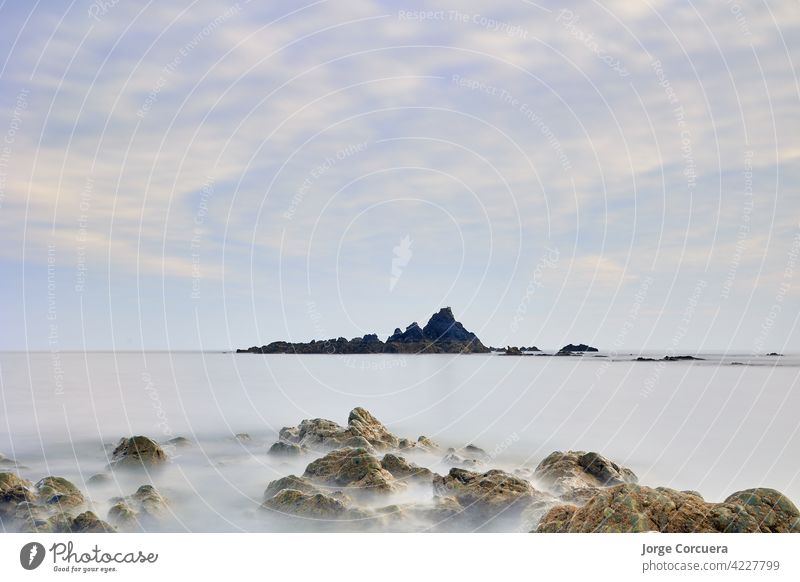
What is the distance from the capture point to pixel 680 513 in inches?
503

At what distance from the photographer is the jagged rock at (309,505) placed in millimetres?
16703

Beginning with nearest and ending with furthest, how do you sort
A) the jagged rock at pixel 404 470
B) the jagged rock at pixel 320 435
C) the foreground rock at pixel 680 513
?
the foreground rock at pixel 680 513
the jagged rock at pixel 404 470
the jagged rock at pixel 320 435

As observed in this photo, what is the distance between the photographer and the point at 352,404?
4075 cm

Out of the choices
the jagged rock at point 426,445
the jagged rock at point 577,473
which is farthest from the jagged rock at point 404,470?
the jagged rock at point 426,445

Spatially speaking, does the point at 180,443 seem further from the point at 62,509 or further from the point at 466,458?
the point at 466,458

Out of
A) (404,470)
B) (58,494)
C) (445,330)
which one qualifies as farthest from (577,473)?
(445,330)

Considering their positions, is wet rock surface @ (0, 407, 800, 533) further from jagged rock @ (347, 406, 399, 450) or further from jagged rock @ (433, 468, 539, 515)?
jagged rock @ (347, 406, 399, 450)

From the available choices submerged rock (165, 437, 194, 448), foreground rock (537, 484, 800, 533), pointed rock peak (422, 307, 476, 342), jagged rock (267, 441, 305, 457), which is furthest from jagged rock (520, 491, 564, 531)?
pointed rock peak (422, 307, 476, 342)
